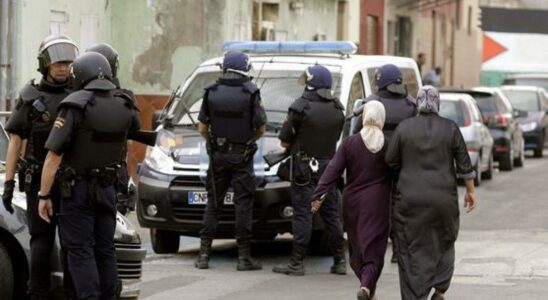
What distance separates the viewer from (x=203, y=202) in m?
14.9

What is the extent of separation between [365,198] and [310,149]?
8.36 ft

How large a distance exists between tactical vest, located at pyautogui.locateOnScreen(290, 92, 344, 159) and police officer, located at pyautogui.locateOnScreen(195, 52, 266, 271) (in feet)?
1.15

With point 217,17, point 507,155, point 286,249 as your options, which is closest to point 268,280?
point 286,249

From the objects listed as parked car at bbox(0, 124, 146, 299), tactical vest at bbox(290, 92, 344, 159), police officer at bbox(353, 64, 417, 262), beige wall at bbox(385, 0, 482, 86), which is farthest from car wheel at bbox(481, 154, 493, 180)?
beige wall at bbox(385, 0, 482, 86)

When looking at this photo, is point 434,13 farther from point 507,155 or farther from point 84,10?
point 84,10

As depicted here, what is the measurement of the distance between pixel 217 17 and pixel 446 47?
94.7 feet

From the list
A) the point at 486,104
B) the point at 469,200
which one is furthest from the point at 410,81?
the point at 486,104

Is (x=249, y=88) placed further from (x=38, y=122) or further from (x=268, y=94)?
(x=38, y=122)

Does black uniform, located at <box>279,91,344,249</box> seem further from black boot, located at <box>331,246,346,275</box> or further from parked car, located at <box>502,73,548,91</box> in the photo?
parked car, located at <box>502,73,548,91</box>

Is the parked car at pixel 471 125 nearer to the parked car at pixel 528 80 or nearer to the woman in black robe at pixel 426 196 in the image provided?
the parked car at pixel 528 80

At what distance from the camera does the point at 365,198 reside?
11.8 meters

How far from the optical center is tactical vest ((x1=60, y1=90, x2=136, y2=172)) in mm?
10094

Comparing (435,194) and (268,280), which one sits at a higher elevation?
(435,194)

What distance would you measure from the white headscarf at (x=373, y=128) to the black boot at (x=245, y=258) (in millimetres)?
2846
